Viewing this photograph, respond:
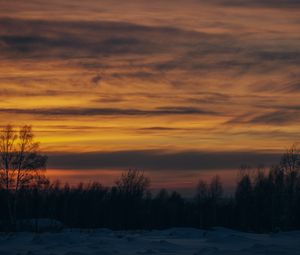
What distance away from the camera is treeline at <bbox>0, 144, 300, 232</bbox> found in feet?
226

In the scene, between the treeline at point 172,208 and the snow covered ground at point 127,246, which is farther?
the treeline at point 172,208

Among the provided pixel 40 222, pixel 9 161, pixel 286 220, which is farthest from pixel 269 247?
pixel 286 220

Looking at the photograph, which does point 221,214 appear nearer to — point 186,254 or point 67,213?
point 67,213

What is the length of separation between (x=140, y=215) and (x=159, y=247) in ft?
160

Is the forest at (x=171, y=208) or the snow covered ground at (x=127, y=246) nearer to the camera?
the snow covered ground at (x=127, y=246)

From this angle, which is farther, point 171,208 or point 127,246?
point 171,208

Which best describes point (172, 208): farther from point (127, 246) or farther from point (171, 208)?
point (127, 246)

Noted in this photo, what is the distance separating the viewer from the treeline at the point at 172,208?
69.0m

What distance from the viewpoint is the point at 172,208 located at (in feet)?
267

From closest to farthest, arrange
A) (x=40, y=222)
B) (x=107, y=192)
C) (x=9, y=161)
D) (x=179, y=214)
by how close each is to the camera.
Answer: (x=9, y=161), (x=40, y=222), (x=179, y=214), (x=107, y=192)

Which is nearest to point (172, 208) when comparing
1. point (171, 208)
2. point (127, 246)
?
point (171, 208)

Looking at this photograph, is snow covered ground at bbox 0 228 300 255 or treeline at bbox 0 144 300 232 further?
treeline at bbox 0 144 300 232

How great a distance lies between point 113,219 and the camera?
71875mm

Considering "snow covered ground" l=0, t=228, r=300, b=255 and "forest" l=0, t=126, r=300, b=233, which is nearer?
"snow covered ground" l=0, t=228, r=300, b=255
